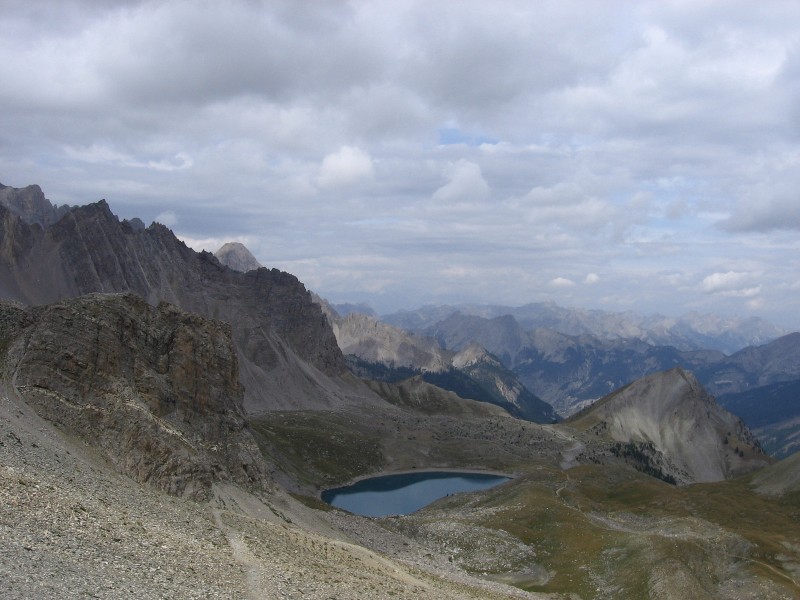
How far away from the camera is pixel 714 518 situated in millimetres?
116312

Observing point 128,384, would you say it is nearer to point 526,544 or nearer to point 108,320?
point 108,320

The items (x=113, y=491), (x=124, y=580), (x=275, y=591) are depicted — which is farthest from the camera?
(x=113, y=491)

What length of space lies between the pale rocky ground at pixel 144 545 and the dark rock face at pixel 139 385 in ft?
9.31

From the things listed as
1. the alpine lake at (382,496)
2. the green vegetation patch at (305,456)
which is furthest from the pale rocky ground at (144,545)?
the green vegetation patch at (305,456)

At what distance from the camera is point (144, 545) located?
4188 centimetres

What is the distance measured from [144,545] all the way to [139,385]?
38.6 m

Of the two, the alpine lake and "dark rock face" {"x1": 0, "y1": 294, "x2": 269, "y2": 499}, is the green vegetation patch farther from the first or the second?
"dark rock face" {"x1": 0, "y1": 294, "x2": 269, "y2": 499}

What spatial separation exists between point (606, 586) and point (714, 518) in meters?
52.2

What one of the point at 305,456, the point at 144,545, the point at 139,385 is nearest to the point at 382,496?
the point at 305,456

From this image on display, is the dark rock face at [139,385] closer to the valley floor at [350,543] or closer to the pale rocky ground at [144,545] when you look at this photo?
the pale rocky ground at [144,545]

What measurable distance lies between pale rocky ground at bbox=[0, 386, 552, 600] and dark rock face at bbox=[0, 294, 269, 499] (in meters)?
2.84

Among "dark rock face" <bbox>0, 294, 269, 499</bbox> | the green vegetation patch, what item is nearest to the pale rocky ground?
"dark rock face" <bbox>0, 294, 269, 499</bbox>

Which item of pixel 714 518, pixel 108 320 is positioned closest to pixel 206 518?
pixel 108 320

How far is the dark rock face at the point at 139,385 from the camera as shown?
209ft
